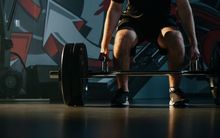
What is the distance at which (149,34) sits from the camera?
253 cm

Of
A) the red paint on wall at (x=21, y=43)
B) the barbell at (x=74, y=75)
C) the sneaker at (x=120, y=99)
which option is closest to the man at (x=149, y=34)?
the sneaker at (x=120, y=99)

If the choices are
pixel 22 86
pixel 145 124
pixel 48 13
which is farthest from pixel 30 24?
pixel 145 124

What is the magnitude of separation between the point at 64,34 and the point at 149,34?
80.0 inches

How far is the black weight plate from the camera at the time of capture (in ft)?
7.85

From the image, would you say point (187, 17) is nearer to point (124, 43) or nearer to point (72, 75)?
point (124, 43)

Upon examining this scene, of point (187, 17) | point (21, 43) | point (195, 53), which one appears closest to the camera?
→ point (195, 53)

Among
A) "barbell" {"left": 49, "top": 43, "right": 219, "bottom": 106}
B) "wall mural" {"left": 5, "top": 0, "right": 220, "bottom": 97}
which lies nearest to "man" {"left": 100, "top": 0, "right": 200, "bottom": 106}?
"barbell" {"left": 49, "top": 43, "right": 219, "bottom": 106}

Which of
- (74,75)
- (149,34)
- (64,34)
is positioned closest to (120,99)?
(74,75)

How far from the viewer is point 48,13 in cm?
443

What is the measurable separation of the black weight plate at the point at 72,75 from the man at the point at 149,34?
5.5 inches

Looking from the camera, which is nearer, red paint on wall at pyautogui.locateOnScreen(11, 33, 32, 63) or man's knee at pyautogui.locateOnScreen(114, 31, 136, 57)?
man's knee at pyautogui.locateOnScreen(114, 31, 136, 57)

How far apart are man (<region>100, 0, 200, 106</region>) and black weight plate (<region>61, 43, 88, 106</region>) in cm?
14

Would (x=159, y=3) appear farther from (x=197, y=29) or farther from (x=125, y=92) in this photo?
(x=197, y=29)

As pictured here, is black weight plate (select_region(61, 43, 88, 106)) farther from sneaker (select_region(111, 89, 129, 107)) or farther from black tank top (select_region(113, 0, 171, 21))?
black tank top (select_region(113, 0, 171, 21))
